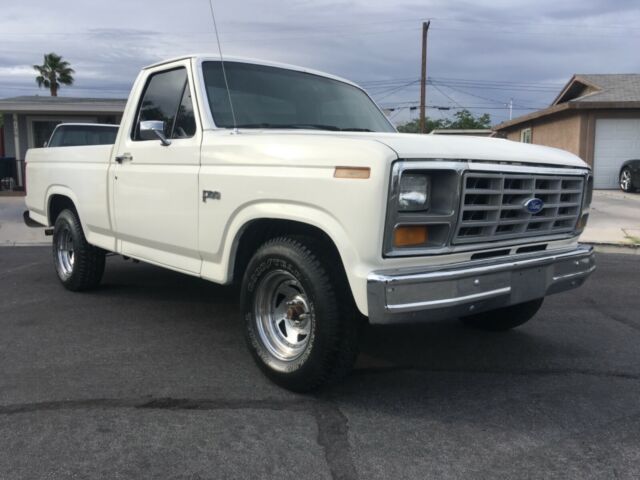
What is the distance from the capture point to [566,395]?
3652 millimetres

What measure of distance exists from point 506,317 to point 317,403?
199cm

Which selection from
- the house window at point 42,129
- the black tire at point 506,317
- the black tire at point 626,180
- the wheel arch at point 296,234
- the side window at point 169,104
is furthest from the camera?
the house window at point 42,129

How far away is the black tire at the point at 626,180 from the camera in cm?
1773

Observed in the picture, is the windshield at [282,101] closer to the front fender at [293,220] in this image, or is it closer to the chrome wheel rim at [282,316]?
the front fender at [293,220]

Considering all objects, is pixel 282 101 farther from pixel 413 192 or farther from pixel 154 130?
pixel 413 192

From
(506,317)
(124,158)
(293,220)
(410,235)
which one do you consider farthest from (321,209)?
(124,158)

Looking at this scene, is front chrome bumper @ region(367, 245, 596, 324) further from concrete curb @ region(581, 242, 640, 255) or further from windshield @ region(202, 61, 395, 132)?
concrete curb @ region(581, 242, 640, 255)

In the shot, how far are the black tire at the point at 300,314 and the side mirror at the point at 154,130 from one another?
1299 millimetres

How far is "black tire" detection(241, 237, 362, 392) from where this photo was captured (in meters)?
3.31

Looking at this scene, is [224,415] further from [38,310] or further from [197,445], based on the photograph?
[38,310]

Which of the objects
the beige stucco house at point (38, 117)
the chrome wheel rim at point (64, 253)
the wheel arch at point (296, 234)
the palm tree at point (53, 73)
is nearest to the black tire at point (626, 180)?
the beige stucco house at point (38, 117)

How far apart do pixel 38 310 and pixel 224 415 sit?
305cm

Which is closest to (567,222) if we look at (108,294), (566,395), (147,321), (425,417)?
(566,395)

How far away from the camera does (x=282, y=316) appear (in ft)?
12.6
